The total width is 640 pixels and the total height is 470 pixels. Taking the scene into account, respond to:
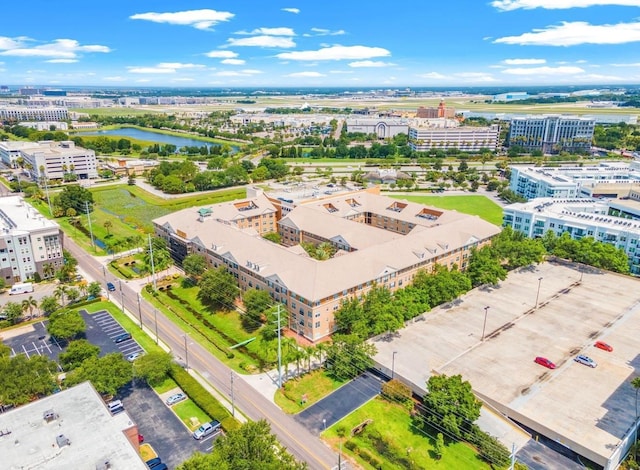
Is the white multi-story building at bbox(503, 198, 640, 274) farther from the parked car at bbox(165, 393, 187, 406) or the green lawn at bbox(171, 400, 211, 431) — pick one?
the parked car at bbox(165, 393, 187, 406)

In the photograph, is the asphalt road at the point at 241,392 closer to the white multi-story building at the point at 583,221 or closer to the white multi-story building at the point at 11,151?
the white multi-story building at the point at 583,221

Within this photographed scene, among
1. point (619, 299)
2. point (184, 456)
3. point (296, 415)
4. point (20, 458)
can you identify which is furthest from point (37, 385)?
point (619, 299)

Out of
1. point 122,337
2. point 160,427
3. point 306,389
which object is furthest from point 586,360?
point 122,337

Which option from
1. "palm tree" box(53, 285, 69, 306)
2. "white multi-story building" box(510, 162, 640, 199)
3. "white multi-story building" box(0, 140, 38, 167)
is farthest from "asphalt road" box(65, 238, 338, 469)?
"white multi-story building" box(0, 140, 38, 167)

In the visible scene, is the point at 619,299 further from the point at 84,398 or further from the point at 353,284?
the point at 84,398

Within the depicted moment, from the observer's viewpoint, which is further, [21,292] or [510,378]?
[21,292]

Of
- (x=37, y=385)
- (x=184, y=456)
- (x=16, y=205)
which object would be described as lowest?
(x=184, y=456)

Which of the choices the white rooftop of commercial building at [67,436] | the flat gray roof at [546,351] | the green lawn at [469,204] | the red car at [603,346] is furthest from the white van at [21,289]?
the green lawn at [469,204]
